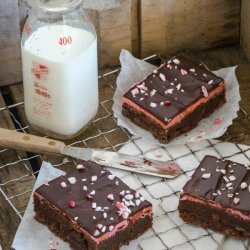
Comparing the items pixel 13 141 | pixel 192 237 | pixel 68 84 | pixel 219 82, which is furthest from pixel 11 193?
pixel 219 82

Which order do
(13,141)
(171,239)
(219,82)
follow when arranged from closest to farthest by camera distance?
(171,239)
(13,141)
(219,82)

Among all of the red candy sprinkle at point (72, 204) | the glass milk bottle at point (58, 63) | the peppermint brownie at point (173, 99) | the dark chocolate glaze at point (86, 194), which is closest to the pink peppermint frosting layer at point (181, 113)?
the peppermint brownie at point (173, 99)

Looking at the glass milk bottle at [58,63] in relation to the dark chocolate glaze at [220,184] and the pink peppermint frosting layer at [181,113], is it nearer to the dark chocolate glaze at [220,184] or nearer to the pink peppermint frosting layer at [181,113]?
the pink peppermint frosting layer at [181,113]

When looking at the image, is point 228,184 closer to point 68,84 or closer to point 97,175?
point 97,175

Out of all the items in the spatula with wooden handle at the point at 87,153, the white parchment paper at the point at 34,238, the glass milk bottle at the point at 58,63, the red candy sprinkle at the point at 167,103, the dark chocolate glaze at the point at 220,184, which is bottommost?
the white parchment paper at the point at 34,238

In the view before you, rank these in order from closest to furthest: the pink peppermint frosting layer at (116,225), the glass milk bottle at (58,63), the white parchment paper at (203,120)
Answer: the pink peppermint frosting layer at (116,225) → the glass milk bottle at (58,63) → the white parchment paper at (203,120)

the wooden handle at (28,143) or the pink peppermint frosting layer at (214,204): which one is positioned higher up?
the wooden handle at (28,143)

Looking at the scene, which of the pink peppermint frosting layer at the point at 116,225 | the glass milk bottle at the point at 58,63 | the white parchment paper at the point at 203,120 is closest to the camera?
the pink peppermint frosting layer at the point at 116,225
